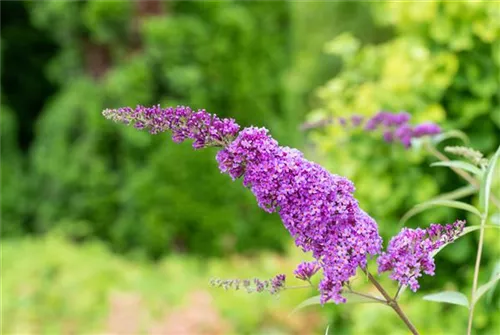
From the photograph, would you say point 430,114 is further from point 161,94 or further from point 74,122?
point 74,122

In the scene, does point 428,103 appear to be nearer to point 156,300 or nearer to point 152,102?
point 156,300

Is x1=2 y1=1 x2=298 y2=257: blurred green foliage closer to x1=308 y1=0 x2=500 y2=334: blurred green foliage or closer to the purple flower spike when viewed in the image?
x1=308 y1=0 x2=500 y2=334: blurred green foliage

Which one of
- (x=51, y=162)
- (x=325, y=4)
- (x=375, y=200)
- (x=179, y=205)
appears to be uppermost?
(x=325, y=4)

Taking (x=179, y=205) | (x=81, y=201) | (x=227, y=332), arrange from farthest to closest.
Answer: (x=81, y=201)
(x=179, y=205)
(x=227, y=332)

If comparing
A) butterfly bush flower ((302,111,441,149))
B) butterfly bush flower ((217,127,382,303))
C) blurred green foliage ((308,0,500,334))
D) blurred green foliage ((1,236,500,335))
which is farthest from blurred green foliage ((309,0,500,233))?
butterfly bush flower ((217,127,382,303))

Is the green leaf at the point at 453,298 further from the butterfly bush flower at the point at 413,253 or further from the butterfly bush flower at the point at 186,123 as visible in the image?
the butterfly bush flower at the point at 186,123

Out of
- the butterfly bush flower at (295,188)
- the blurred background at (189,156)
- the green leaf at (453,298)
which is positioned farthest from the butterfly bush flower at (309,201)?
the blurred background at (189,156)

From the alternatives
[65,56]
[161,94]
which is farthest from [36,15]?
[161,94]
